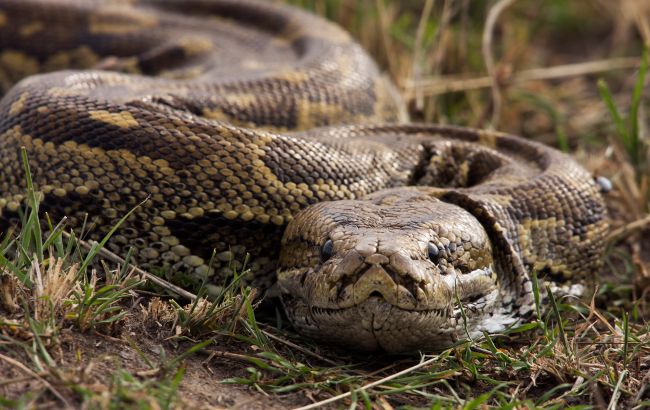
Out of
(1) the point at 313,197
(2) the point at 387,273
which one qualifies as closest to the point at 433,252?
(2) the point at 387,273

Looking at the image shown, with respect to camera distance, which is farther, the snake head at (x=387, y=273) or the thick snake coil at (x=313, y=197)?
the thick snake coil at (x=313, y=197)

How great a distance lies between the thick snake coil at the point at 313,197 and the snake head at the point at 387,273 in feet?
0.04

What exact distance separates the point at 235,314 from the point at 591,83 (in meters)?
6.72

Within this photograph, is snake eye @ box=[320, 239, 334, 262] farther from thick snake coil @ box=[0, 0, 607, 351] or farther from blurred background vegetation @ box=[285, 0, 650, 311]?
blurred background vegetation @ box=[285, 0, 650, 311]

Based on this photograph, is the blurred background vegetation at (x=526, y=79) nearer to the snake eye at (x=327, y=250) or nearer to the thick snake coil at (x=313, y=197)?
the thick snake coil at (x=313, y=197)

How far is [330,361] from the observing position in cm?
460

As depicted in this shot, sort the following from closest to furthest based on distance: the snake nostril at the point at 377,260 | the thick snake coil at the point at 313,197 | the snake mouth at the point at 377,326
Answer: the snake nostril at the point at 377,260 → the snake mouth at the point at 377,326 → the thick snake coil at the point at 313,197

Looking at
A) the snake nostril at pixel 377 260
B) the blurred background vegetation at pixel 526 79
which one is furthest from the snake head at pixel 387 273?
the blurred background vegetation at pixel 526 79

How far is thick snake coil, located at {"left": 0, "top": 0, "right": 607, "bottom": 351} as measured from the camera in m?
4.52

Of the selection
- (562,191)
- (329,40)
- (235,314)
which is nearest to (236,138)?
(235,314)

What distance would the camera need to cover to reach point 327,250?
4.59 meters

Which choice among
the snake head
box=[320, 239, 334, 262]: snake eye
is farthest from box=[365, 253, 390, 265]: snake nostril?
box=[320, 239, 334, 262]: snake eye

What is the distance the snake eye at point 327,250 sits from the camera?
15.0 ft

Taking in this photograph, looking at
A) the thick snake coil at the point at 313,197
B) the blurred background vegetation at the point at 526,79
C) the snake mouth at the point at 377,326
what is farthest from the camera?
the blurred background vegetation at the point at 526,79
